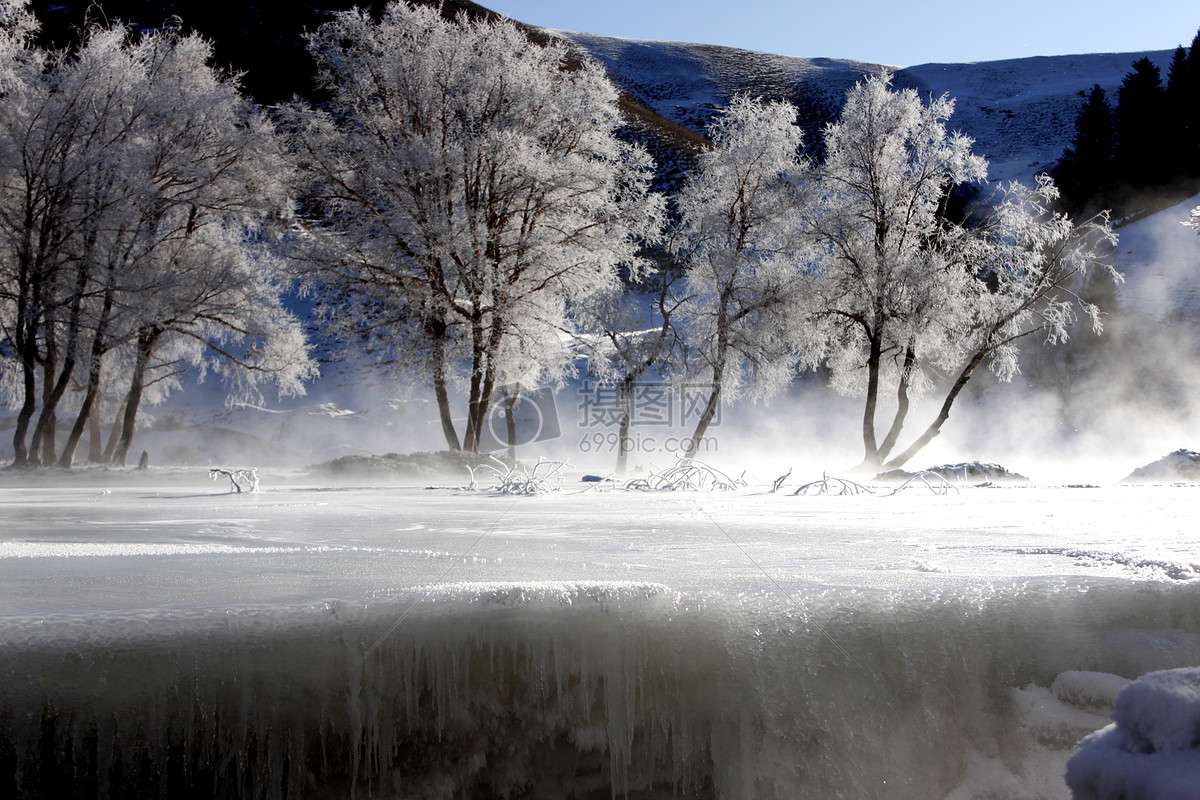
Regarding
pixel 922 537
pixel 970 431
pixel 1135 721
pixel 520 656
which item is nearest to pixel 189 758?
pixel 520 656

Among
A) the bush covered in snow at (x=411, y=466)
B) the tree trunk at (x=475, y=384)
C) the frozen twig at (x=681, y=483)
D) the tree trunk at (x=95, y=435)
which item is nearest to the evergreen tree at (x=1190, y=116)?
the tree trunk at (x=475, y=384)

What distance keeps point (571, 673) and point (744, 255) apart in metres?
13.3

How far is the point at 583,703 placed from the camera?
5.03 ft

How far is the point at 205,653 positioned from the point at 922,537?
296 centimetres

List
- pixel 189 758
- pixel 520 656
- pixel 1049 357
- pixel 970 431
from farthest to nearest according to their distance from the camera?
pixel 1049 357, pixel 970 431, pixel 520 656, pixel 189 758

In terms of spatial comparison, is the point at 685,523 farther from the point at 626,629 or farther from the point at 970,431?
the point at 970,431

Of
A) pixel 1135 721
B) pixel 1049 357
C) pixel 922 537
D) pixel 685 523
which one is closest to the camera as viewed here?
pixel 1135 721

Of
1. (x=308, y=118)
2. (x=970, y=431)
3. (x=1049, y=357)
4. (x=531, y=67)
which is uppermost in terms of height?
(x=531, y=67)

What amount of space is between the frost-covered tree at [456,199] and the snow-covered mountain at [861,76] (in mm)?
39612

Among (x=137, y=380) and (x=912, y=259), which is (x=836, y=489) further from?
(x=137, y=380)

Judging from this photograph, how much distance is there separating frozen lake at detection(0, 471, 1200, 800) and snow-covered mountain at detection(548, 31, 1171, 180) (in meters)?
50.9

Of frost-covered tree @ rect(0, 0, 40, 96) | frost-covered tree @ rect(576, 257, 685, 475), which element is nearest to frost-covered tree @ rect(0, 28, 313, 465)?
frost-covered tree @ rect(0, 0, 40, 96)

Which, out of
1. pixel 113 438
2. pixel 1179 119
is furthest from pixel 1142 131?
pixel 113 438

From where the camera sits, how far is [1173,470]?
11117mm
